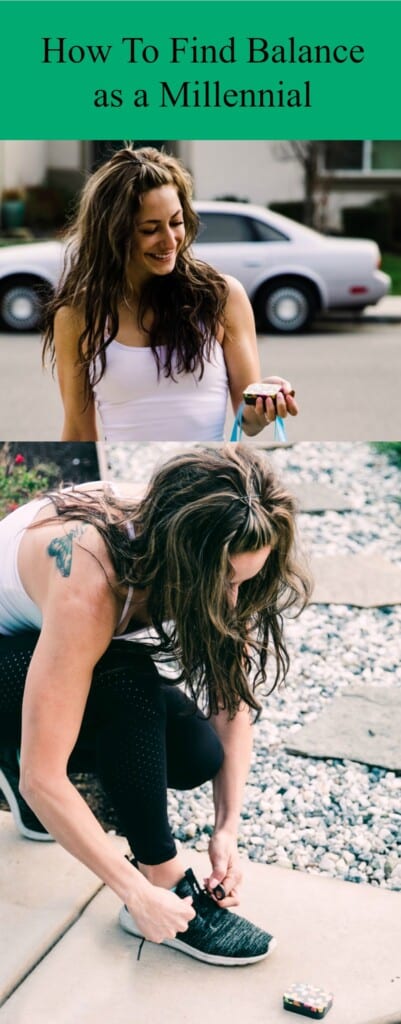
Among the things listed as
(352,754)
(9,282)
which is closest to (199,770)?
(352,754)

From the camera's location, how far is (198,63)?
303cm

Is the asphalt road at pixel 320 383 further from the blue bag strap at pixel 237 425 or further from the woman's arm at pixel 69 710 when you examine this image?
the woman's arm at pixel 69 710

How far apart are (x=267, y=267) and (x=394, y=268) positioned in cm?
573

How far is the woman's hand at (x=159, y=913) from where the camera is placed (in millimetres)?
1890

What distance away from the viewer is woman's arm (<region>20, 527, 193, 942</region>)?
1798 millimetres

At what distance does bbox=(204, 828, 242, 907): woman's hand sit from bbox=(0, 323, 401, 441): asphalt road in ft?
14.4

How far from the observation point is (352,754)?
110 inches

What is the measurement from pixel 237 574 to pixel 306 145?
50.9 feet

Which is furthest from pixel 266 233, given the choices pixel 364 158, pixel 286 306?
pixel 364 158

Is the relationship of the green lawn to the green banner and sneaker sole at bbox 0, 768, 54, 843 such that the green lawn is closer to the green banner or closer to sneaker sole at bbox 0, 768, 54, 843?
the green banner

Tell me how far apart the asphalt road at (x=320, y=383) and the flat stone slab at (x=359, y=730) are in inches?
138

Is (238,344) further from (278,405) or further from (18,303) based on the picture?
(18,303)

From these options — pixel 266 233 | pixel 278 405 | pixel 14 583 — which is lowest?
pixel 14 583

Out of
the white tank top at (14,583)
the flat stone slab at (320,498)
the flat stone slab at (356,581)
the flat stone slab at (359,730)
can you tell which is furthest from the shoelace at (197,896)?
the flat stone slab at (320,498)
